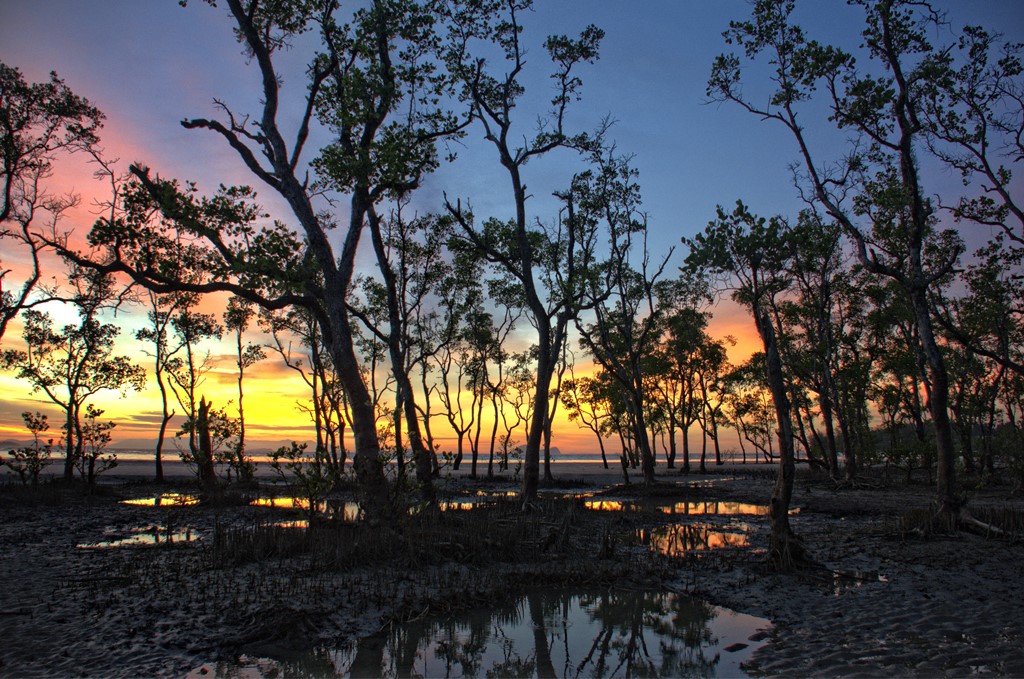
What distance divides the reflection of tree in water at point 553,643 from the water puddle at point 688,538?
429 centimetres

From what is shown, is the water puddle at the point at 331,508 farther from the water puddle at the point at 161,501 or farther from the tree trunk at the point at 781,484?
the tree trunk at the point at 781,484

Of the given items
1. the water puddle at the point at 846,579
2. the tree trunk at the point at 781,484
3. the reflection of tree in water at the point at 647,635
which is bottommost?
the water puddle at the point at 846,579

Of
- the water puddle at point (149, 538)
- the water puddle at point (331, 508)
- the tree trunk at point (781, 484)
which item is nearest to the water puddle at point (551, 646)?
the tree trunk at point (781, 484)

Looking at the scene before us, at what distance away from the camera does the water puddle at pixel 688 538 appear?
12016 mm

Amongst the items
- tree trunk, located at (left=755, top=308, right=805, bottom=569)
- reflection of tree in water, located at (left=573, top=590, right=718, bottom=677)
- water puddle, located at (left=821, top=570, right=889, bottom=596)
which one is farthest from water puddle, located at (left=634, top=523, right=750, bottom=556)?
reflection of tree in water, located at (left=573, top=590, right=718, bottom=677)

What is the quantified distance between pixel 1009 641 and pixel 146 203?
52.8ft

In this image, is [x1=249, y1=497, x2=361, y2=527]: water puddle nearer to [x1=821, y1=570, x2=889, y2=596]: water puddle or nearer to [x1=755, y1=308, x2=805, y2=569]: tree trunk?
[x1=755, y1=308, x2=805, y2=569]: tree trunk

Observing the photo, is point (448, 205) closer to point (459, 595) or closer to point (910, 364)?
point (459, 595)

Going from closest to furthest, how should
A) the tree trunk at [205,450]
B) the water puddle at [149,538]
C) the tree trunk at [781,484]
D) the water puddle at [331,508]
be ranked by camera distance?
the tree trunk at [781,484]
the water puddle at [149,538]
the water puddle at [331,508]
the tree trunk at [205,450]

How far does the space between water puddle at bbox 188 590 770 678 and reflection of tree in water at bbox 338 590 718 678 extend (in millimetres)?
11

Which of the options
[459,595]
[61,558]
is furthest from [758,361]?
[61,558]

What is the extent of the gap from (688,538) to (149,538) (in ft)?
44.9

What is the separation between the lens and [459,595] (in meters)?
7.73

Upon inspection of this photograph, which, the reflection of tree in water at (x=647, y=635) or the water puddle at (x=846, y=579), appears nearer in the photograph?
the reflection of tree in water at (x=647, y=635)
